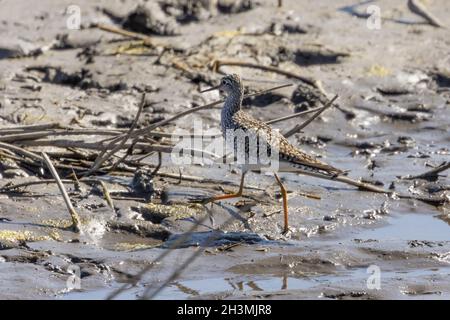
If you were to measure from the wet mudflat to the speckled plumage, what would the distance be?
53cm

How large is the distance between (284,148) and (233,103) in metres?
0.90

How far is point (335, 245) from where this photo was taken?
8.47 m

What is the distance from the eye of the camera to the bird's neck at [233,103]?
9.33 meters

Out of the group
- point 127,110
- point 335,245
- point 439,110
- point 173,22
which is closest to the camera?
point 335,245

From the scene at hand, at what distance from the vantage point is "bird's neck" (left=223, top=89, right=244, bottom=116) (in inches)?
367

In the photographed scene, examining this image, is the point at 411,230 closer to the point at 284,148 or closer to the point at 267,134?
the point at 284,148

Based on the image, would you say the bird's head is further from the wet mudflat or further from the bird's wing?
the wet mudflat

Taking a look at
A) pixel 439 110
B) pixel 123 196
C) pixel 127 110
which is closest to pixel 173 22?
pixel 127 110

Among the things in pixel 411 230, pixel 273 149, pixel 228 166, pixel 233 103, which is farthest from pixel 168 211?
pixel 411 230

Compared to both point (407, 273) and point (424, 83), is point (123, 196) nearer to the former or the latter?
point (407, 273)

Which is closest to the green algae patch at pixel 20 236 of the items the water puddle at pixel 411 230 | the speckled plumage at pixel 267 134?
the speckled plumage at pixel 267 134

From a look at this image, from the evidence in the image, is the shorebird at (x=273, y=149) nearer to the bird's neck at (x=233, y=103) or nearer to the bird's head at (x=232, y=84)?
the bird's neck at (x=233, y=103)

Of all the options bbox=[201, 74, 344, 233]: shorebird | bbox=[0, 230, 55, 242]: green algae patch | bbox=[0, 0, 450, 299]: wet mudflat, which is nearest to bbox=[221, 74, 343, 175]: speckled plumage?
bbox=[201, 74, 344, 233]: shorebird

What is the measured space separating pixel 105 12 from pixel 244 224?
591 cm
